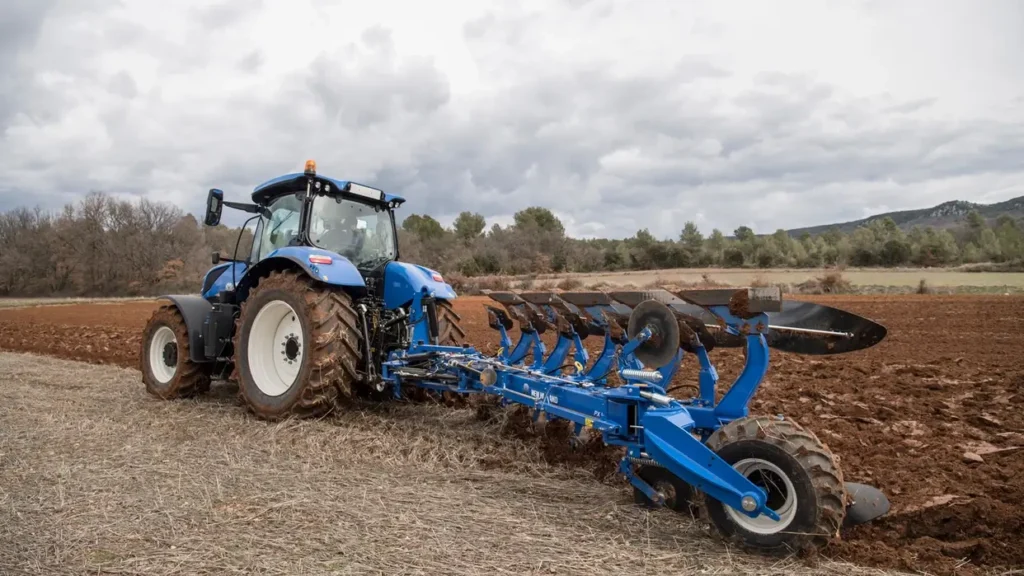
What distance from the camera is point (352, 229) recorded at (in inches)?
247

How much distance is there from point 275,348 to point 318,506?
2.70 m

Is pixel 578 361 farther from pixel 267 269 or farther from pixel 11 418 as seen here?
pixel 11 418

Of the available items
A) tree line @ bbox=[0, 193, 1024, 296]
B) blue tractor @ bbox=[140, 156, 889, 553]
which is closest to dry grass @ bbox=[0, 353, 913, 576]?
blue tractor @ bbox=[140, 156, 889, 553]

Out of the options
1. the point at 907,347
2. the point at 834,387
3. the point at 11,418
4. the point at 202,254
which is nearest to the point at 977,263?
the point at 907,347

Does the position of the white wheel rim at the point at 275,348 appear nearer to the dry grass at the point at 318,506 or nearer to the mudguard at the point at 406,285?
the dry grass at the point at 318,506

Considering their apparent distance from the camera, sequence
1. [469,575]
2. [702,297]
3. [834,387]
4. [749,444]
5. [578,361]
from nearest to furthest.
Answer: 1. [469,575]
2. [749,444]
3. [702,297]
4. [578,361]
5. [834,387]

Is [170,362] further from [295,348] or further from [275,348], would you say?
[295,348]

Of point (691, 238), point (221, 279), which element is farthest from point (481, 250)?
point (221, 279)

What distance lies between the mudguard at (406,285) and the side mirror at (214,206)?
5.86 ft

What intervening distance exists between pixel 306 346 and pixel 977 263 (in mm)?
47449

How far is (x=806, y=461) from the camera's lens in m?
2.69

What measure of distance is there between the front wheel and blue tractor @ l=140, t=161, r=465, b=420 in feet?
10.4

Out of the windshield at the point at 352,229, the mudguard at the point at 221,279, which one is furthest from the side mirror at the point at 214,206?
the windshield at the point at 352,229

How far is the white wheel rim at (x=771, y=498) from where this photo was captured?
274 cm
